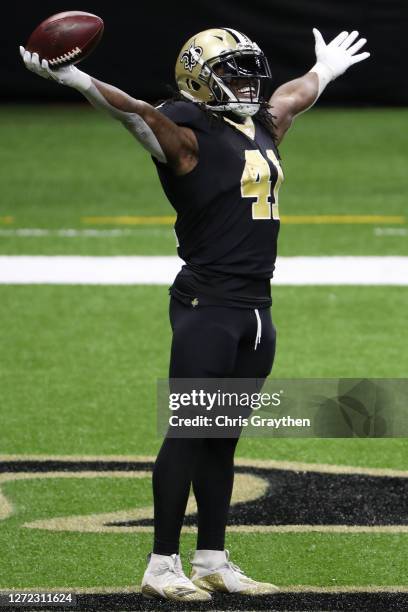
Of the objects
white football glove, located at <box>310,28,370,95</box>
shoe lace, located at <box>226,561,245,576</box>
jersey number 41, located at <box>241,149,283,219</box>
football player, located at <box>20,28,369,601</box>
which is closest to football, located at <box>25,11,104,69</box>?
football player, located at <box>20,28,369,601</box>

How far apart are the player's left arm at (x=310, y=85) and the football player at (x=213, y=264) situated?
1.32 ft

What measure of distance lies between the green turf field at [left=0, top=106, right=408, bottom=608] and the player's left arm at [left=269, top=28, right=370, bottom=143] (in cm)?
161

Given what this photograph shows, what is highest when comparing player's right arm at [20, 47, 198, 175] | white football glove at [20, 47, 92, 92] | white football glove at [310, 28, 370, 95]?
white football glove at [310, 28, 370, 95]

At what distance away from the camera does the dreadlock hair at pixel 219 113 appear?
4387 mm

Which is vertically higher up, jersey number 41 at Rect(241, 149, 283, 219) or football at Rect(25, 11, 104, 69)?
football at Rect(25, 11, 104, 69)

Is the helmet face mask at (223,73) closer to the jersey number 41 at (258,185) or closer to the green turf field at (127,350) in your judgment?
the jersey number 41 at (258,185)

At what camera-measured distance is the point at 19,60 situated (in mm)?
13453

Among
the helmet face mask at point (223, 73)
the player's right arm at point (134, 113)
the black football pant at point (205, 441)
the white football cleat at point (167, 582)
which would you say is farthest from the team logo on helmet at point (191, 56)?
the white football cleat at point (167, 582)

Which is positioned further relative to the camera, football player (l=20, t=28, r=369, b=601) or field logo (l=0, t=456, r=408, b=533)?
field logo (l=0, t=456, r=408, b=533)

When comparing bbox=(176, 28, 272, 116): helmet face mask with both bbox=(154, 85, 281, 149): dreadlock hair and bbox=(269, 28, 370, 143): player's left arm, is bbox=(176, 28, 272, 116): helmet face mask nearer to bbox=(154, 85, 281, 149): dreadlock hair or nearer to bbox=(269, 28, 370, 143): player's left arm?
bbox=(154, 85, 281, 149): dreadlock hair

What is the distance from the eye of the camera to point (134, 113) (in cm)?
413

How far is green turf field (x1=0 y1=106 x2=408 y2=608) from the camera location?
194 inches

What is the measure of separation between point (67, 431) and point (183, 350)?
245 centimetres

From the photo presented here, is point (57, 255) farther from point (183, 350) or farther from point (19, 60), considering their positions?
point (183, 350)
